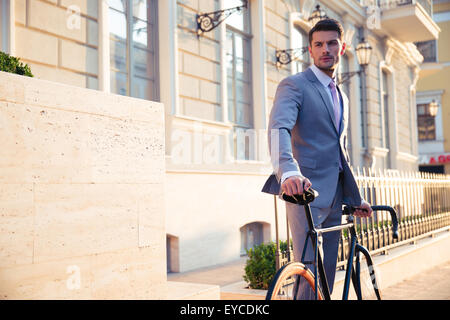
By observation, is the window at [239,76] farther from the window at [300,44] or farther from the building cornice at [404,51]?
the building cornice at [404,51]

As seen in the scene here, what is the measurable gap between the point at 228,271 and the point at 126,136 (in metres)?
4.05

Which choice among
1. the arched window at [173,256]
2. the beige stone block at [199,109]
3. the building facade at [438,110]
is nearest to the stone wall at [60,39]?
the beige stone block at [199,109]

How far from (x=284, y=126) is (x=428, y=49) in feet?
78.7

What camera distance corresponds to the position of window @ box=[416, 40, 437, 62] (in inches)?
945

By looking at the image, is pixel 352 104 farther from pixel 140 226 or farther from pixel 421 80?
pixel 421 80

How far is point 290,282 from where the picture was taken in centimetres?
242

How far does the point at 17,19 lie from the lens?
229 inches

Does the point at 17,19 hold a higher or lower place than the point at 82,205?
higher

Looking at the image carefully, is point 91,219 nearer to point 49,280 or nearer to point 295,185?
point 49,280

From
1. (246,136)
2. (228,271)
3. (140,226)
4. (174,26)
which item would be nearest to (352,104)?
(246,136)

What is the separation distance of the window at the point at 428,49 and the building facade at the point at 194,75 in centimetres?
1303

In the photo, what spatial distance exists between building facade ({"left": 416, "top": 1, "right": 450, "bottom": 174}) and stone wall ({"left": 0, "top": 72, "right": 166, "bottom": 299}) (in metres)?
28.4

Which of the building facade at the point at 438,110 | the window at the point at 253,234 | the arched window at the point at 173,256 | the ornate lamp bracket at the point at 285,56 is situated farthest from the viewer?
the building facade at the point at 438,110

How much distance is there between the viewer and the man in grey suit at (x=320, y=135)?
113 inches
